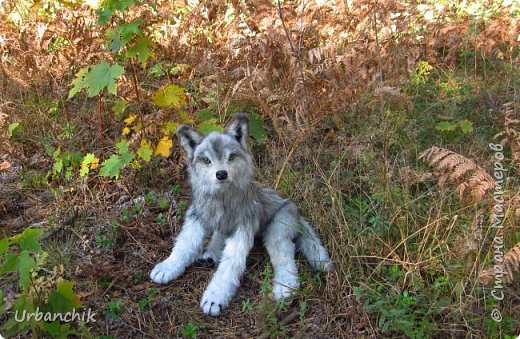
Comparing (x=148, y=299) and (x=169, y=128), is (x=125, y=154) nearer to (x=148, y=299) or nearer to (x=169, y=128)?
(x=169, y=128)

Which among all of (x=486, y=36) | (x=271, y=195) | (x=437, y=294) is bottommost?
(x=437, y=294)

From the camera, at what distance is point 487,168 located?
410 cm

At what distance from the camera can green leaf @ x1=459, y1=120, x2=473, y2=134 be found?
16.1 feet

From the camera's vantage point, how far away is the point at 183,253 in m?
4.16

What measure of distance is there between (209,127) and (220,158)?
3.08 feet

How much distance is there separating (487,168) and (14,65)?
5420mm

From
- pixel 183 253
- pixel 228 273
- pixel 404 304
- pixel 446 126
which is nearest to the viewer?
pixel 404 304

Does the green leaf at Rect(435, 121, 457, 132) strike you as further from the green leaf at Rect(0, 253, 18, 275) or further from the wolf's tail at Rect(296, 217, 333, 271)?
the green leaf at Rect(0, 253, 18, 275)

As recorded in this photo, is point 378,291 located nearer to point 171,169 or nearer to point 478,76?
point 171,169

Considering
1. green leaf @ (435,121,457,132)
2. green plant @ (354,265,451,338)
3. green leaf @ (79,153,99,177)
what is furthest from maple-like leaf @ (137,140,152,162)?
green leaf @ (435,121,457,132)

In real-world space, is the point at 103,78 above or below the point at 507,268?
above

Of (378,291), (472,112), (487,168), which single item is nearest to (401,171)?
(487,168)

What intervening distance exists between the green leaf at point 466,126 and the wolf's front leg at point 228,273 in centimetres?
256

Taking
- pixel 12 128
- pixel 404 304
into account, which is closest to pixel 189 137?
pixel 404 304
